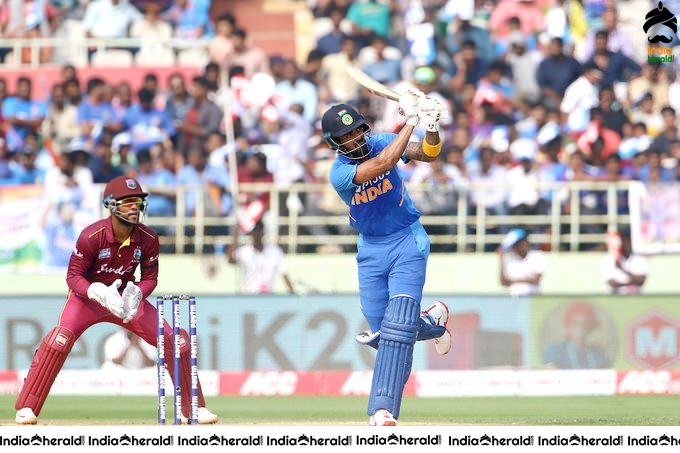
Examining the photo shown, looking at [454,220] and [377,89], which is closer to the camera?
[377,89]

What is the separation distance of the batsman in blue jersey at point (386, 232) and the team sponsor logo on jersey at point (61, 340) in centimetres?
202

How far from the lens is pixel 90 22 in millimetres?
18766

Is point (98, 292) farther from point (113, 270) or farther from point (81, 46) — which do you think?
point (81, 46)

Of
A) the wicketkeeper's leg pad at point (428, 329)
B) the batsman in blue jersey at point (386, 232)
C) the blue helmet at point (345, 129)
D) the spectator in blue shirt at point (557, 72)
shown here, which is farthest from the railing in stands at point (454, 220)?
the blue helmet at point (345, 129)

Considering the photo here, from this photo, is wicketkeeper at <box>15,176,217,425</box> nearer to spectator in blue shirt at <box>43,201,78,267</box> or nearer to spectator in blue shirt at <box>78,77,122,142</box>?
spectator in blue shirt at <box>43,201,78,267</box>

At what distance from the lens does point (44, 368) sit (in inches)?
369

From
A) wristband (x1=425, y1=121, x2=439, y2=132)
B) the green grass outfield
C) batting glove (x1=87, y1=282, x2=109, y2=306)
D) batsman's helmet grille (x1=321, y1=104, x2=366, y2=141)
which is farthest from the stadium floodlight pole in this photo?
wristband (x1=425, y1=121, x2=439, y2=132)

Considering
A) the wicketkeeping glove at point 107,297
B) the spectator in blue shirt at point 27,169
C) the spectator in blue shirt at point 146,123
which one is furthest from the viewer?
the spectator in blue shirt at point 146,123

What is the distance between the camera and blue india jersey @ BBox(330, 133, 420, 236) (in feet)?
29.5

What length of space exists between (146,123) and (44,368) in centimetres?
814

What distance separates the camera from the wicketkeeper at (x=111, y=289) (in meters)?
9.16

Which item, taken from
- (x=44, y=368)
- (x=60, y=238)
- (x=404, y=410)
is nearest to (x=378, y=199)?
(x=44, y=368)

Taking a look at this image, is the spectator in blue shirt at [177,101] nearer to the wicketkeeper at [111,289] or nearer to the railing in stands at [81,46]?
the railing in stands at [81,46]

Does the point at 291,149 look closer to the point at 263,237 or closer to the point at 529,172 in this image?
the point at 263,237
